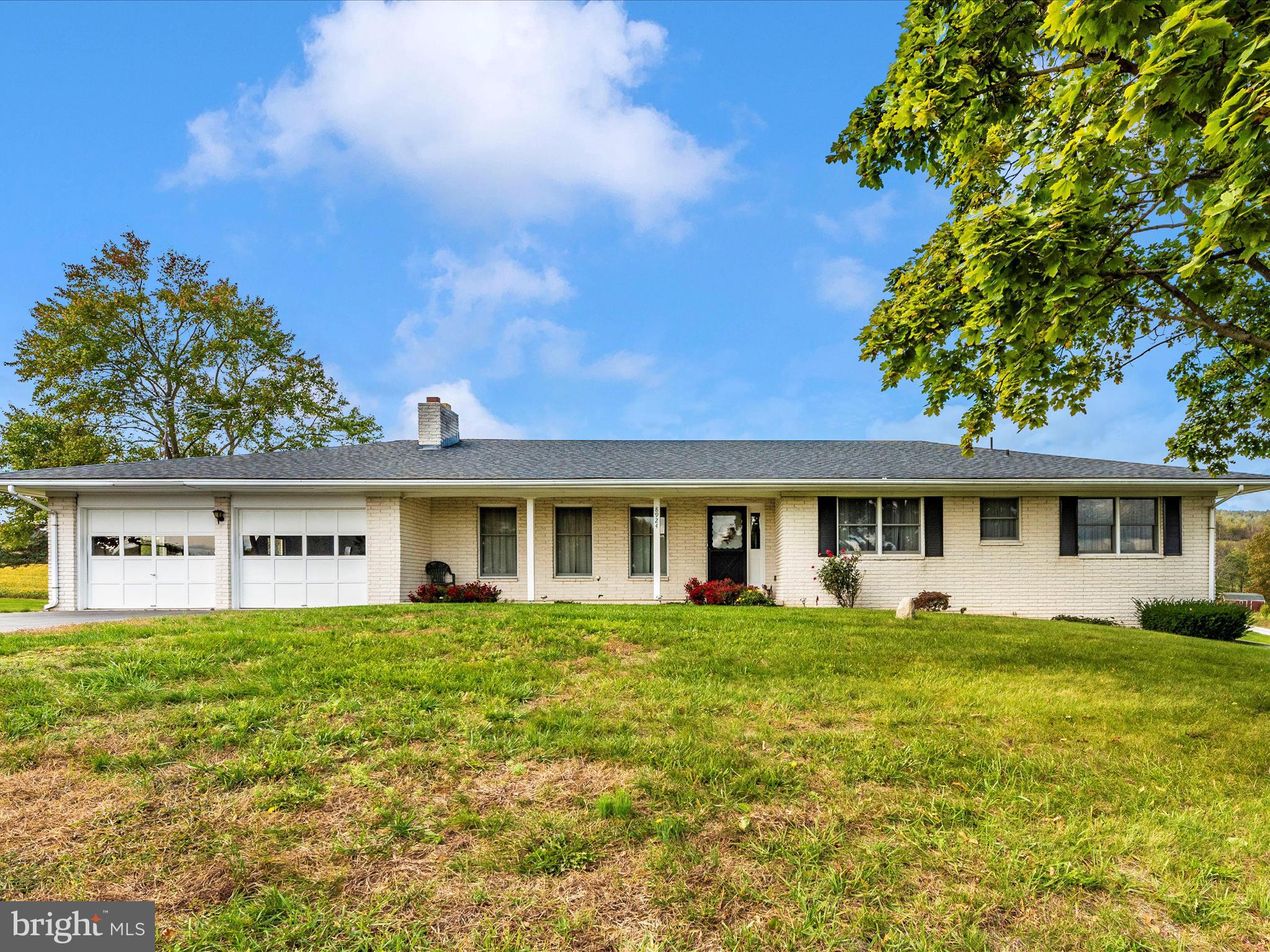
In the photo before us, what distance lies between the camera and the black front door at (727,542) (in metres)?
15.5

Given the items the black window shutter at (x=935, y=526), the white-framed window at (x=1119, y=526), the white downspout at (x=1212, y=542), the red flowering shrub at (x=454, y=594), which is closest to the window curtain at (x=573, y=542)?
the red flowering shrub at (x=454, y=594)

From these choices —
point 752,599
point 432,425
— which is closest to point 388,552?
point 432,425

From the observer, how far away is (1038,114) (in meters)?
6.69

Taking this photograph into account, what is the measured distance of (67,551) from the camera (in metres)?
14.4

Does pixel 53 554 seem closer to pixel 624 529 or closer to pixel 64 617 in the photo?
pixel 64 617

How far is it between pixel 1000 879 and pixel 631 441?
16271 millimetres

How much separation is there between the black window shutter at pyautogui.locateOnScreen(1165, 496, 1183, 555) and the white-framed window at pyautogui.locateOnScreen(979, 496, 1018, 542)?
3.19 meters

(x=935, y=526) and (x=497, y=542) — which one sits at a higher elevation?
(x=935, y=526)

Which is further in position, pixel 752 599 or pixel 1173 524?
pixel 1173 524

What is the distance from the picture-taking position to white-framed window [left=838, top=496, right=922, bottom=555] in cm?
1434

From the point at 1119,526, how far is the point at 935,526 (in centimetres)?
403

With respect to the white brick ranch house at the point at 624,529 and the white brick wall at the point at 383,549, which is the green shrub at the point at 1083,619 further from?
the white brick wall at the point at 383,549

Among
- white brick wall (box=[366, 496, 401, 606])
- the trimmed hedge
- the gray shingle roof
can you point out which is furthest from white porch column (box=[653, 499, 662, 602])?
the trimmed hedge

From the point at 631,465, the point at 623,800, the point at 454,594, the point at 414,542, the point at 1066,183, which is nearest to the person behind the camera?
the point at 623,800
